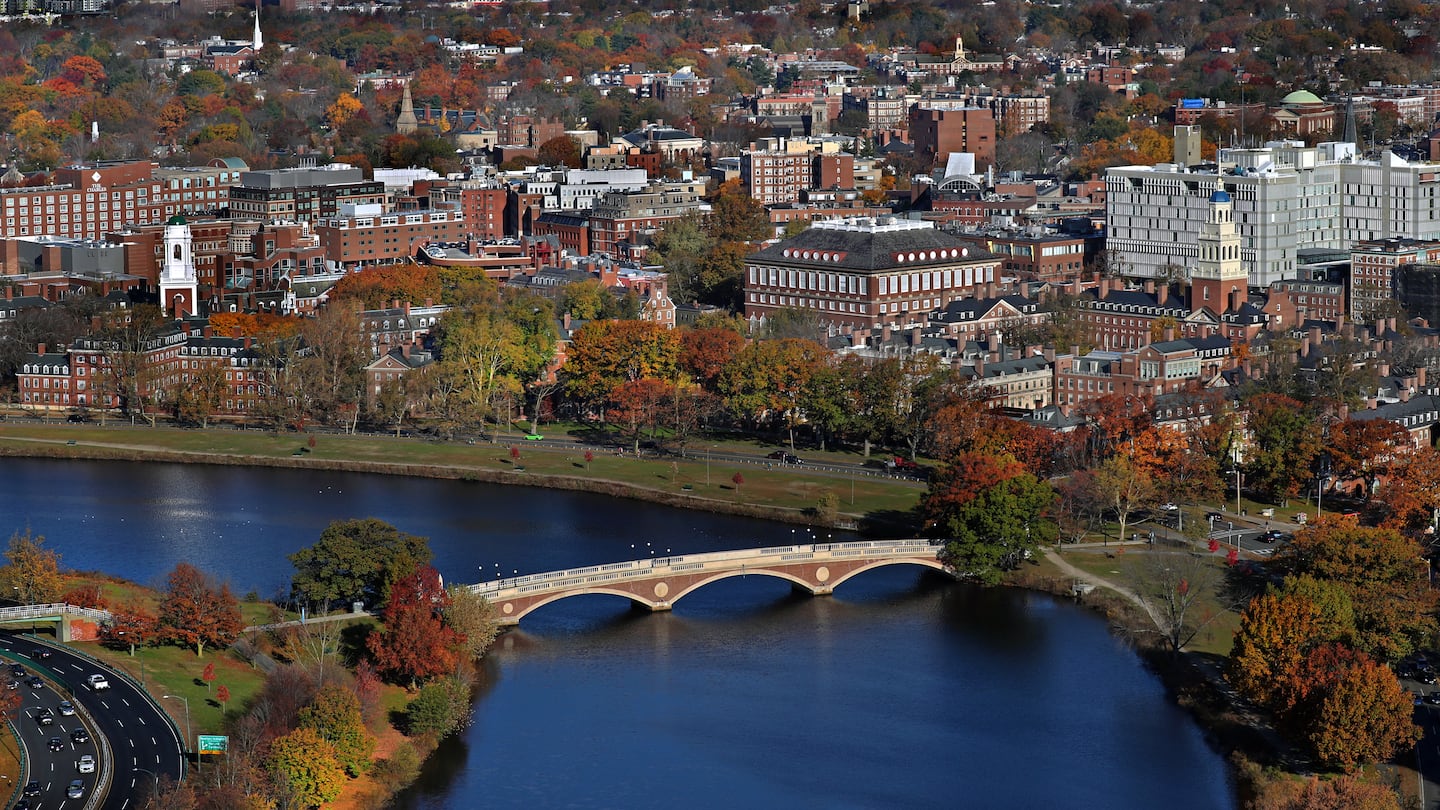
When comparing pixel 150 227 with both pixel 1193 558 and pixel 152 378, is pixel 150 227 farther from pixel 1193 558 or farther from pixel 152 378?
pixel 1193 558

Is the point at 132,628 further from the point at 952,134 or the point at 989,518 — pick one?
the point at 952,134

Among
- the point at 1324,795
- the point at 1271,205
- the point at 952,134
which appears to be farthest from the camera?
the point at 952,134

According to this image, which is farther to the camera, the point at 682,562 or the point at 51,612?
the point at 682,562

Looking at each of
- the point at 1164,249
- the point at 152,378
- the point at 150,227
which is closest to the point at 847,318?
the point at 1164,249

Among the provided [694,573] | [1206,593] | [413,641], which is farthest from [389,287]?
[1206,593]

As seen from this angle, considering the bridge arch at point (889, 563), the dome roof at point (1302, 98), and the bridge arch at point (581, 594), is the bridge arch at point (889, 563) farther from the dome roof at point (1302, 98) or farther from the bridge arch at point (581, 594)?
the dome roof at point (1302, 98)

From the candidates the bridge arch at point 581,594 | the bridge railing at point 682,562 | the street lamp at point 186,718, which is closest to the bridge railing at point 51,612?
the street lamp at point 186,718

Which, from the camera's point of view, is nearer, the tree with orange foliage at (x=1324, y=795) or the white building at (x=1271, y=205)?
the tree with orange foliage at (x=1324, y=795)
